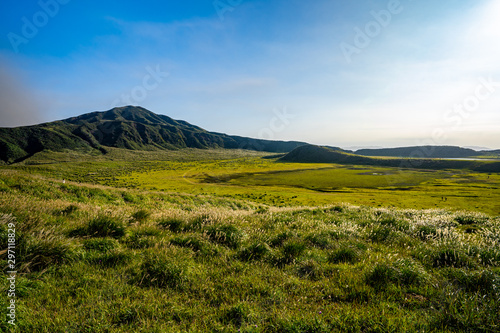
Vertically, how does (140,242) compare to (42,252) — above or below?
below

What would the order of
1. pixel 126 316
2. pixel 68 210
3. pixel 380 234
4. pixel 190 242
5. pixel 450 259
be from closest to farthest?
pixel 126 316
pixel 450 259
pixel 190 242
pixel 380 234
pixel 68 210

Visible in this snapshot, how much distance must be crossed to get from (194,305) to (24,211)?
673 centimetres

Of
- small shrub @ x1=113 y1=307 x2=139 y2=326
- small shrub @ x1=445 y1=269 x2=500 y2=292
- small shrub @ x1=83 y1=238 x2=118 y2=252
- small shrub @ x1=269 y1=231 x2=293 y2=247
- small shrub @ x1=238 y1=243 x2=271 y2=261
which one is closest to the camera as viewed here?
small shrub @ x1=113 y1=307 x2=139 y2=326

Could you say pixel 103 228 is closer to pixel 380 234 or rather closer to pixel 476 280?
pixel 476 280

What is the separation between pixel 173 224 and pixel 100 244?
110 inches

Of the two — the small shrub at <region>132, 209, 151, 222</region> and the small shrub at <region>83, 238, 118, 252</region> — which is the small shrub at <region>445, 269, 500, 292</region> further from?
the small shrub at <region>132, 209, 151, 222</region>

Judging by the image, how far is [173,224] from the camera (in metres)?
8.36

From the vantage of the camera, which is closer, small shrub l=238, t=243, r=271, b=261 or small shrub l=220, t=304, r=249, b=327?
small shrub l=220, t=304, r=249, b=327

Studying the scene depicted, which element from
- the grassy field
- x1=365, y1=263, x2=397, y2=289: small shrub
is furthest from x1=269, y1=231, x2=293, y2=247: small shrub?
x1=365, y1=263, x2=397, y2=289: small shrub

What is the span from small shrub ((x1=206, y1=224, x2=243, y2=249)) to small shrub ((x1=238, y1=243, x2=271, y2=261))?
0.57 meters

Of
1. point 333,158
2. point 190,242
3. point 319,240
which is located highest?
point 333,158

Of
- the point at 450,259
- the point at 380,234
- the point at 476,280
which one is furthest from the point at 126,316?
the point at 380,234

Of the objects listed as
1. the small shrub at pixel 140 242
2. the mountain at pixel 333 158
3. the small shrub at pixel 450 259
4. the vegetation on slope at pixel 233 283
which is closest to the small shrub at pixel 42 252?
the vegetation on slope at pixel 233 283

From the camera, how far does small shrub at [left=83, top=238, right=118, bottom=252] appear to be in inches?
221
